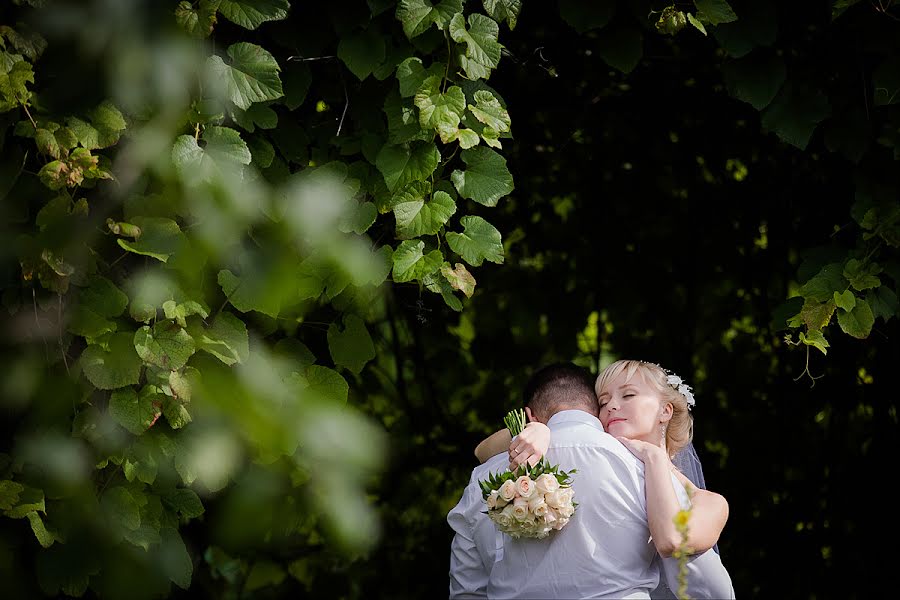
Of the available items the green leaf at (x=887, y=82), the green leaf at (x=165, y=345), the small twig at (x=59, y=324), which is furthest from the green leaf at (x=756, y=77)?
the small twig at (x=59, y=324)

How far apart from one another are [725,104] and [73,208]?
245 cm

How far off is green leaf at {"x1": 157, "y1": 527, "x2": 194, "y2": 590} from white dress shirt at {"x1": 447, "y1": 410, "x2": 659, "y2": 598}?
2.43 feet

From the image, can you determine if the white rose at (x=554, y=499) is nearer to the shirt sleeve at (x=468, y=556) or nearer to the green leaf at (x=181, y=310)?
the shirt sleeve at (x=468, y=556)

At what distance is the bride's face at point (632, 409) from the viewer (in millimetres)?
2555

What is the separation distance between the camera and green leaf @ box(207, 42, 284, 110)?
227 cm

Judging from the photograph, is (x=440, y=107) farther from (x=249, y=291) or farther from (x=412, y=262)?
(x=249, y=291)

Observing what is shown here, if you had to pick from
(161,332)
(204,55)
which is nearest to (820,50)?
(204,55)

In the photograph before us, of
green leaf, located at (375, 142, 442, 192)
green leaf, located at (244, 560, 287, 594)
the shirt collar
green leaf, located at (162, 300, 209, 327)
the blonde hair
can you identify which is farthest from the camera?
green leaf, located at (244, 560, 287, 594)

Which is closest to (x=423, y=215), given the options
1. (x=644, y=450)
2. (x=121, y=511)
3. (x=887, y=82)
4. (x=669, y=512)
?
(x=644, y=450)

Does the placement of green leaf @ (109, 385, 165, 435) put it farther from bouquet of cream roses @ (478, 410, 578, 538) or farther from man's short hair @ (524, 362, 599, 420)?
man's short hair @ (524, 362, 599, 420)

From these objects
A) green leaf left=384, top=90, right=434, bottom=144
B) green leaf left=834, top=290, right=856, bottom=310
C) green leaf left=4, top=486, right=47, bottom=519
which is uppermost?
green leaf left=384, top=90, right=434, bottom=144

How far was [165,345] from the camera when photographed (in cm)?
223

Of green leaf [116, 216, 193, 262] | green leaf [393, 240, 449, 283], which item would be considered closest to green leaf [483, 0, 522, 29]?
green leaf [393, 240, 449, 283]

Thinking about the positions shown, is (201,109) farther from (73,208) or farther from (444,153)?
(444,153)
